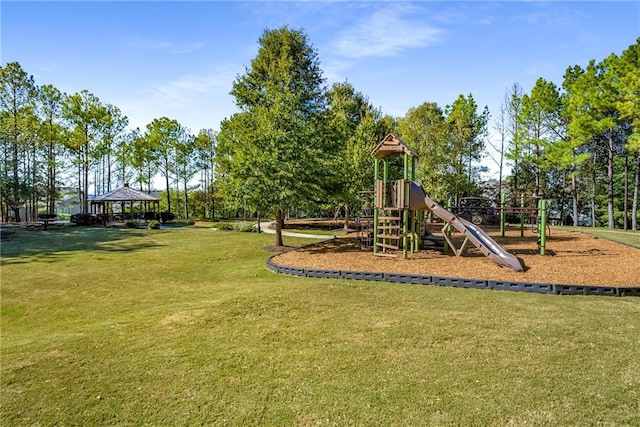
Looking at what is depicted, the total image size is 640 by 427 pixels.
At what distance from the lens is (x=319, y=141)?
691 inches

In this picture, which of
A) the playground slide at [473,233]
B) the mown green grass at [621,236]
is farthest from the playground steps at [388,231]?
the mown green grass at [621,236]

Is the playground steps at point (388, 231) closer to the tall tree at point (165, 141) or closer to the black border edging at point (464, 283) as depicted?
the black border edging at point (464, 283)

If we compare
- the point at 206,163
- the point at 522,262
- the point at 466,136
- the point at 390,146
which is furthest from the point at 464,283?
the point at 206,163

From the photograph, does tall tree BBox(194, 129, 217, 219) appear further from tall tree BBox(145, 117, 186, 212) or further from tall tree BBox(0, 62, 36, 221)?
tall tree BBox(0, 62, 36, 221)

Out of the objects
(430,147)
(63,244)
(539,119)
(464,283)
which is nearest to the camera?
(464,283)

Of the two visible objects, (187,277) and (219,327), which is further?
(187,277)

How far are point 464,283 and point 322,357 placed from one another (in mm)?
5590

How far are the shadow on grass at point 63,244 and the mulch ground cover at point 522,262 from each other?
979cm

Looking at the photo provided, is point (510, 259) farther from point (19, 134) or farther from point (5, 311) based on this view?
point (19, 134)

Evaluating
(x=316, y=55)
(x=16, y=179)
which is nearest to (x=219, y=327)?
(x=316, y=55)

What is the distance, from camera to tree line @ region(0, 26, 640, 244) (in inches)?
688

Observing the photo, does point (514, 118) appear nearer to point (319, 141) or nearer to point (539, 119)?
point (539, 119)

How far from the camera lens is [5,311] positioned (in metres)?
9.61

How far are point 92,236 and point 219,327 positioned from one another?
19753 mm
